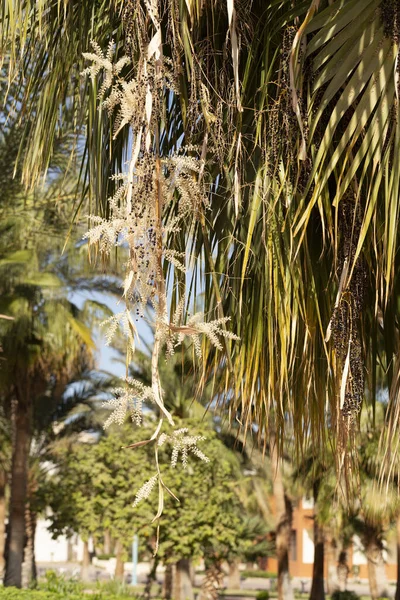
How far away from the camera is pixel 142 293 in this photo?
7.70 ft

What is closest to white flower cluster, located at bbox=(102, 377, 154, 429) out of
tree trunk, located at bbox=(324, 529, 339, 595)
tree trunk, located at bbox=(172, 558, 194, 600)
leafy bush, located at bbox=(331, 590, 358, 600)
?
tree trunk, located at bbox=(172, 558, 194, 600)

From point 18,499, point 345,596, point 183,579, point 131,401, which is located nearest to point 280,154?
point 131,401

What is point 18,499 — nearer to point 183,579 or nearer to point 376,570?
point 183,579

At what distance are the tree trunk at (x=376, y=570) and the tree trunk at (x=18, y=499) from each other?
12.3 m

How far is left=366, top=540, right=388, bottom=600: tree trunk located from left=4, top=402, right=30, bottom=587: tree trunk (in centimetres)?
1226

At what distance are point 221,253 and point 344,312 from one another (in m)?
0.55

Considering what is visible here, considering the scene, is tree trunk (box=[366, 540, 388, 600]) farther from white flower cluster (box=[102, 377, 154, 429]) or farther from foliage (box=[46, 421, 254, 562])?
white flower cluster (box=[102, 377, 154, 429])

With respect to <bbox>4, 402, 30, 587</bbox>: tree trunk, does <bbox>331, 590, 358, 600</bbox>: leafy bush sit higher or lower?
lower

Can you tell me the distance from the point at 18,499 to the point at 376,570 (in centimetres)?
1362

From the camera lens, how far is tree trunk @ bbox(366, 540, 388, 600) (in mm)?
26203

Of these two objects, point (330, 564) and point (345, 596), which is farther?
point (330, 564)

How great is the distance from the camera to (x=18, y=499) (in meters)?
17.8

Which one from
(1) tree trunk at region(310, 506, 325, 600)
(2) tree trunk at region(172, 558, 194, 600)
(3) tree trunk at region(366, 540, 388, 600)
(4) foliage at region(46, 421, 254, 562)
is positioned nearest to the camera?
(4) foliage at region(46, 421, 254, 562)

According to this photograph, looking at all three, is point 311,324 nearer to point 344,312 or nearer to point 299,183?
point 344,312
